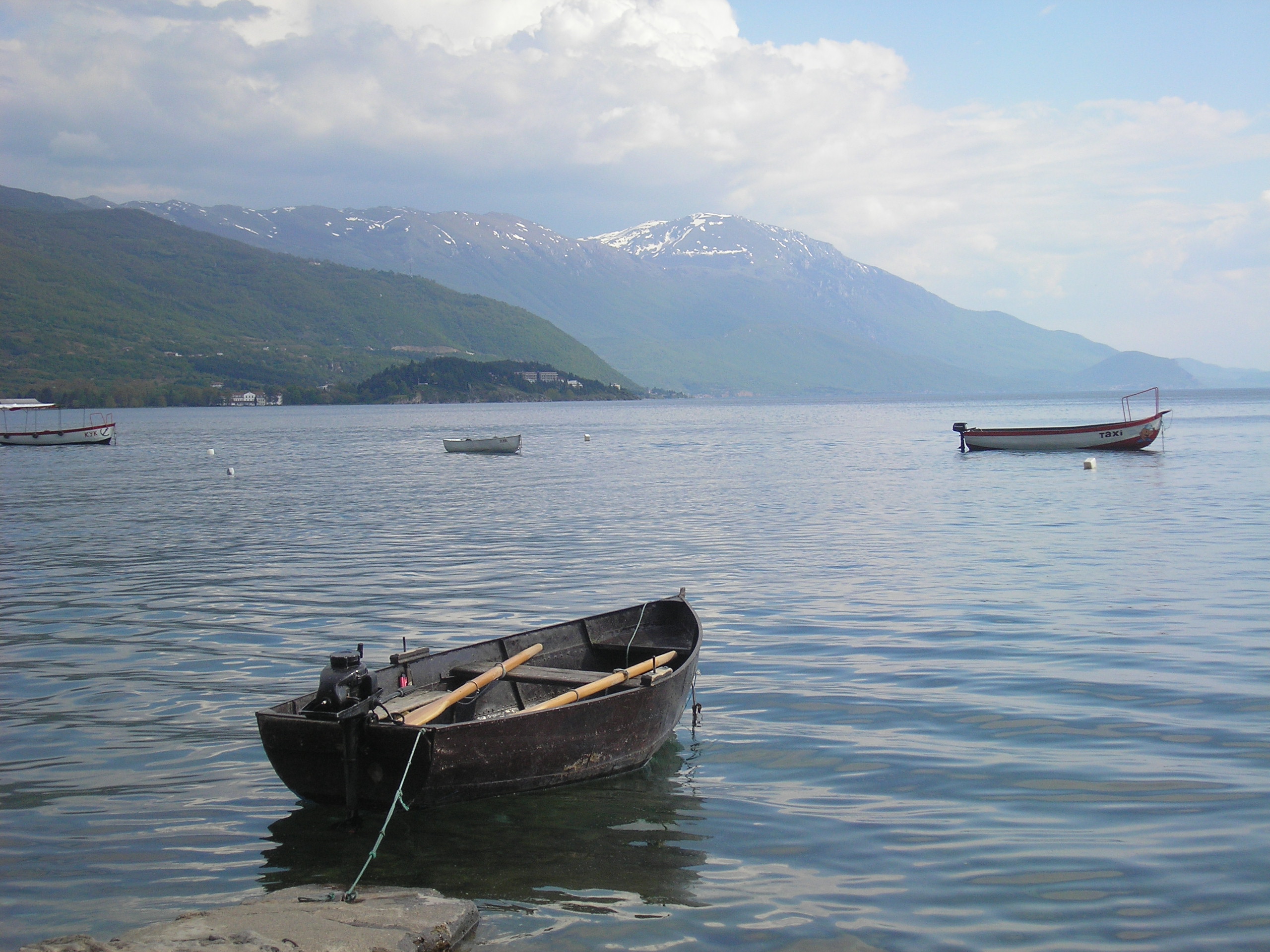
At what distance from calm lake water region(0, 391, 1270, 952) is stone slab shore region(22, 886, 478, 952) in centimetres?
47

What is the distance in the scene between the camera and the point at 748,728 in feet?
39.4

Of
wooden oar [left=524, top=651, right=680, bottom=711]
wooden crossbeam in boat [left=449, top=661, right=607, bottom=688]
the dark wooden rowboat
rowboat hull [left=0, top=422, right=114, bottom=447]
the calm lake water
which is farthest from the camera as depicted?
rowboat hull [left=0, top=422, right=114, bottom=447]

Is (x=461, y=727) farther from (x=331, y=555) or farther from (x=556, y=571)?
(x=331, y=555)

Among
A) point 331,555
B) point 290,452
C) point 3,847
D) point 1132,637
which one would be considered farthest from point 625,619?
point 290,452

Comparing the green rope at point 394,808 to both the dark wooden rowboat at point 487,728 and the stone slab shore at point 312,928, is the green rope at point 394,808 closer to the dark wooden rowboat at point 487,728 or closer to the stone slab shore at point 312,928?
the dark wooden rowboat at point 487,728

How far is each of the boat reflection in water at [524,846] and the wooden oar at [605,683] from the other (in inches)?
35.6

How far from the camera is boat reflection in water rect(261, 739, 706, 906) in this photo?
8.21 metres

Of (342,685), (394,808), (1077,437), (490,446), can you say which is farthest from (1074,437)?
(342,685)

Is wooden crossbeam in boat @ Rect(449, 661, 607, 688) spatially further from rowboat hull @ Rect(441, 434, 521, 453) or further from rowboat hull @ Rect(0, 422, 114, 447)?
rowboat hull @ Rect(0, 422, 114, 447)

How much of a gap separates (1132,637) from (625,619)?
8489mm

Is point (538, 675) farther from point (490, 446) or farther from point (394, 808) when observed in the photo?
point (490, 446)

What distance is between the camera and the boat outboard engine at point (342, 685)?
8641 millimetres

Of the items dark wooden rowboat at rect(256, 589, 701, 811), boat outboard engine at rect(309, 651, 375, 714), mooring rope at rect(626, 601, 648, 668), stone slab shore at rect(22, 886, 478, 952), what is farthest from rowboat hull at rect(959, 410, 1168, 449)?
stone slab shore at rect(22, 886, 478, 952)

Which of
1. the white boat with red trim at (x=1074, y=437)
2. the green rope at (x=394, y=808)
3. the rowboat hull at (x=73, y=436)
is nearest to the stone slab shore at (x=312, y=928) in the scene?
the green rope at (x=394, y=808)
